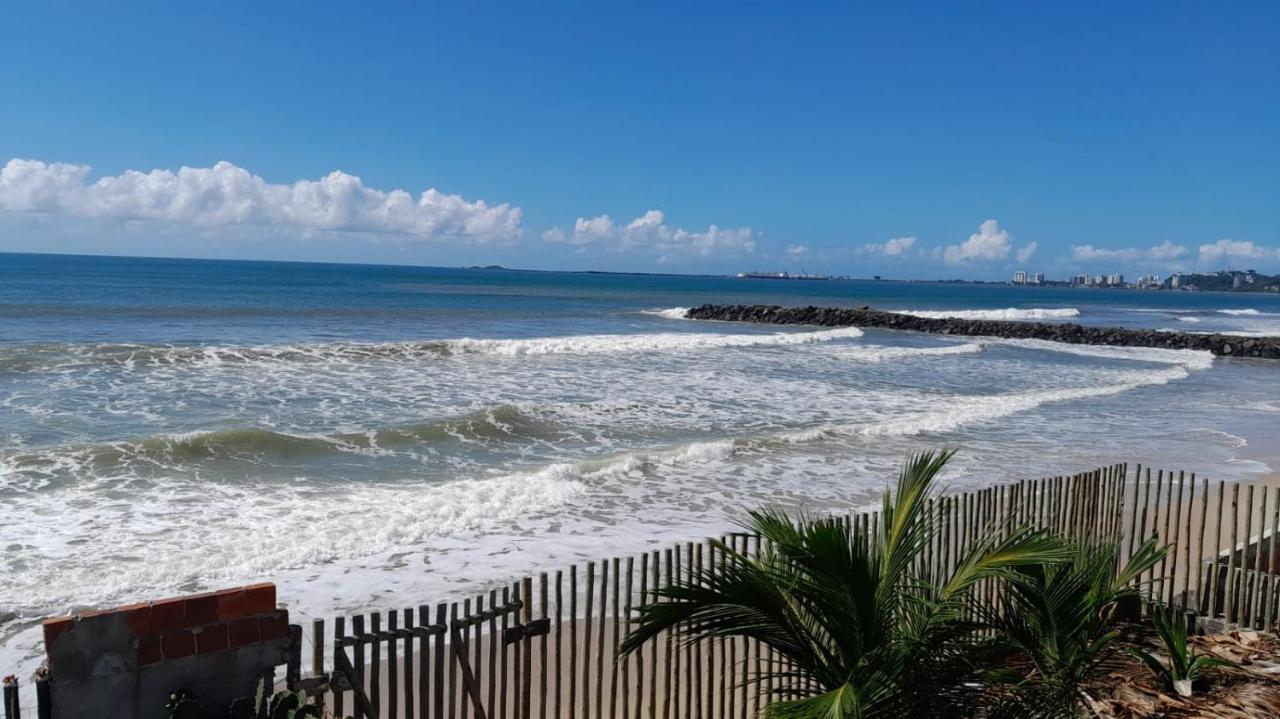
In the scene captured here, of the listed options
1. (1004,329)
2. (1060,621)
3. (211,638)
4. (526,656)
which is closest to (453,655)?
(526,656)

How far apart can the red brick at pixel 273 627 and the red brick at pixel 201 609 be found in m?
0.21

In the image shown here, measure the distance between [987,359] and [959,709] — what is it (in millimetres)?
37190

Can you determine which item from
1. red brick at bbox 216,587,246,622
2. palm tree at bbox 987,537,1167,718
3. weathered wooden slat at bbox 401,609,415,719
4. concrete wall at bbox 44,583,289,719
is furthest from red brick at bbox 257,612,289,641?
palm tree at bbox 987,537,1167,718

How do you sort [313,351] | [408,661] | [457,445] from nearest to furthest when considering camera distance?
[408,661] → [457,445] → [313,351]

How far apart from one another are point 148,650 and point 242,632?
380mm

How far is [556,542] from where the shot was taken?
10.6m

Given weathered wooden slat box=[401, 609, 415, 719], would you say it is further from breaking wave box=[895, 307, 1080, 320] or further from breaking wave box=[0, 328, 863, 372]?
breaking wave box=[895, 307, 1080, 320]

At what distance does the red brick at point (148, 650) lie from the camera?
395 cm

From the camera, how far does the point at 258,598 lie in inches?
166

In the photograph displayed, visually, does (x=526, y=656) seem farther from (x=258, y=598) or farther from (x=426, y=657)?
(x=258, y=598)

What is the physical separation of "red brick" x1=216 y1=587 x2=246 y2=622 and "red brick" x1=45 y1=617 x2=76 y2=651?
558mm

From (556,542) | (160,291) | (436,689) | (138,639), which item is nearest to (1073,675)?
(436,689)

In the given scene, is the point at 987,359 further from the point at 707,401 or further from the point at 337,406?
the point at 337,406

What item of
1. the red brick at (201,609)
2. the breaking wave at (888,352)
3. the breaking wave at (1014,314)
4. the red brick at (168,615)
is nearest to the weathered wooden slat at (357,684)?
the red brick at (201,609)
